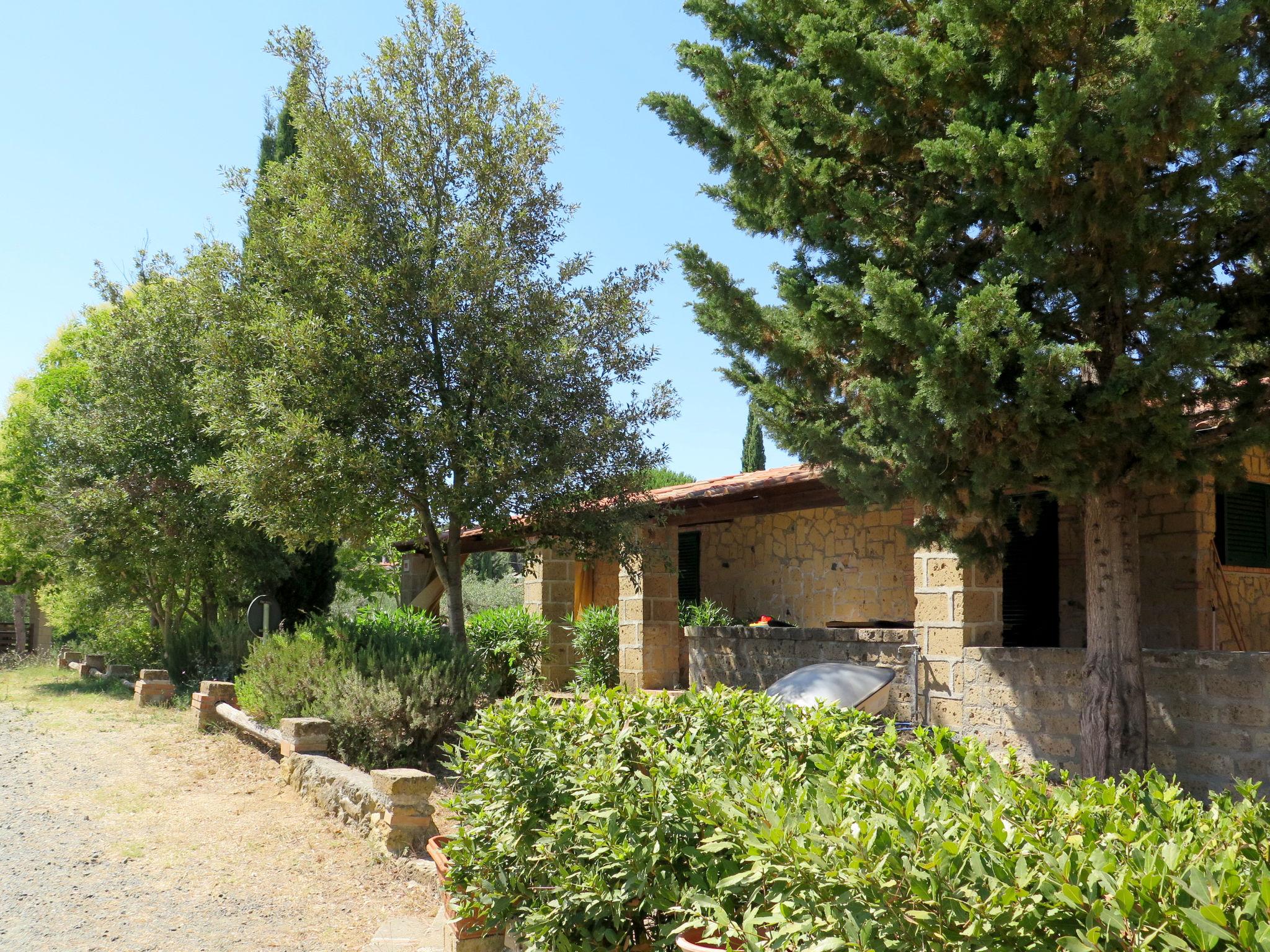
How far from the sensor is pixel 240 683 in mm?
11688

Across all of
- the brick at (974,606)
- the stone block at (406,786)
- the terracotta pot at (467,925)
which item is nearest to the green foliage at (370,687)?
the stone block at (406,786)

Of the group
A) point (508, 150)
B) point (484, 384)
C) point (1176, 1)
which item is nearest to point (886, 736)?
point (1176, 1)

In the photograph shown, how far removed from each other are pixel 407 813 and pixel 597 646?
674 cm

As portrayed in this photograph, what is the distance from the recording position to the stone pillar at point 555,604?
13.5 meters

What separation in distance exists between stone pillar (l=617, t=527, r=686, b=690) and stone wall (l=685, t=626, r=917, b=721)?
110cm


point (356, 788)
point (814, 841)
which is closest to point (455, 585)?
point (356, 788)

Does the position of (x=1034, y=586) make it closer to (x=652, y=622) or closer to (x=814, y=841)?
(x=652, y=622)

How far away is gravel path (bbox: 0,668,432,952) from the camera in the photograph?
5.02 metres

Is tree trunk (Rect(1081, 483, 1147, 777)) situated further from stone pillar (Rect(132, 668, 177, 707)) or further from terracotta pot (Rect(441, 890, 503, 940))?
stone pillar (Rect(132, 668, 177, 707))

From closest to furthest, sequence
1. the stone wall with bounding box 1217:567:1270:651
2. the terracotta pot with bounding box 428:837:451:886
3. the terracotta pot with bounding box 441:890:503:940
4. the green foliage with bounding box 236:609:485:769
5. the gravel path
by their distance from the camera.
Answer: the terracotta pot with bounding box 441:890:503:940 → the terracotta pot with bounding box 428:837:451:886 → the gravel path → the green foliage with bounding box 236:609:485:769 → the stone wall with bounding box 1217:567:1270:651

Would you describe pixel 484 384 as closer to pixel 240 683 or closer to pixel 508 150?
pixel 508 150

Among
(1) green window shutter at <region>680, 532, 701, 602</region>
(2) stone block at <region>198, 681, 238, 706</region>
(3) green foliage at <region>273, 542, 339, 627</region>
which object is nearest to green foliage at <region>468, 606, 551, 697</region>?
(1) green window shutter at <region>680, 532, 701, 602</region>

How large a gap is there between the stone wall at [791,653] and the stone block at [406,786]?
8.44ft

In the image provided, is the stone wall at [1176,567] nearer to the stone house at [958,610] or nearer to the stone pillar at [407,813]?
the stone house at [958,610]
